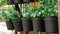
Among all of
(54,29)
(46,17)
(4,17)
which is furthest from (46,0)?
(4,17)

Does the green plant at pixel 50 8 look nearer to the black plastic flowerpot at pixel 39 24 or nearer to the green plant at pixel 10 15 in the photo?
the black plastic flowerpot at pixel 39 24

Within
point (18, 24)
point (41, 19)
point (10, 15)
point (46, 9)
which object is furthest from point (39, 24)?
point (10, 15)

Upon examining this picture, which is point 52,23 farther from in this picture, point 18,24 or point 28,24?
point 18,24

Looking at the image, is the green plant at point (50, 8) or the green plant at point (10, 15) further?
the green plant at point (10, 15)

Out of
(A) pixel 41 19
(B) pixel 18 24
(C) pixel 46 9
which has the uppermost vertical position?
(C) pixel 46 9

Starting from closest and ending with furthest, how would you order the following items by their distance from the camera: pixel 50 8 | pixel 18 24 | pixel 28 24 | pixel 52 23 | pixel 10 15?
1. pixel 52 23
2. pixel 50 8
3. pixel 28 24
4. pixel 18 24
5. pixel 10 15

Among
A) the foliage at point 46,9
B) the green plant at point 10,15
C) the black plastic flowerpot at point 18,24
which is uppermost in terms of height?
the foliage at point 46,9

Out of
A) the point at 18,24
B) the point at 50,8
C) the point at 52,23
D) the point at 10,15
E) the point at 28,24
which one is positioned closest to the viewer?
the point at 52,23

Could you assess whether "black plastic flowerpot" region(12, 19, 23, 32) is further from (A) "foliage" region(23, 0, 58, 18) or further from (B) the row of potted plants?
(A) "foliage" region(23, 0, 58, 18)

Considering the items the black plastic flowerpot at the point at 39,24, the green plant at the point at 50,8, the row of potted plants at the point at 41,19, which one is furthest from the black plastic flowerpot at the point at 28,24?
the green plant at the point at 50,8

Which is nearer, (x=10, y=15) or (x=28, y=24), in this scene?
(x=28, y=24)

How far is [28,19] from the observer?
88.7 inches

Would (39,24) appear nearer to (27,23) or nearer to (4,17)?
(27,23)

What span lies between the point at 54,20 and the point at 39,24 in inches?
10.1
